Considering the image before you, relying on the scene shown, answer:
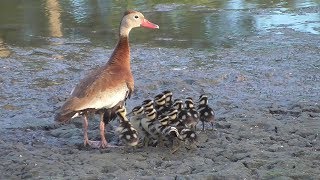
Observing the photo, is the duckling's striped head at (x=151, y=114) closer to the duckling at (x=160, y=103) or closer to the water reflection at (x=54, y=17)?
the duckling at (x=160, y=103)

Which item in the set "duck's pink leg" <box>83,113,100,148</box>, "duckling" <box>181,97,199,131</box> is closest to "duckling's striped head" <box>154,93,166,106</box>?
"duckling" <box>181,97,199,131</box>

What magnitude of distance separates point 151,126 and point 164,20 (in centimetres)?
918

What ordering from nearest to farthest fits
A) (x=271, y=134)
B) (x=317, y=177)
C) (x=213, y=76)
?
(x=317, y=177) < (x=271, y=134) < (x=213, y=76)

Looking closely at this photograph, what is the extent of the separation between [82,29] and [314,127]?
8.61 meters

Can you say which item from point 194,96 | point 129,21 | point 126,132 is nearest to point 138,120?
point 126,132

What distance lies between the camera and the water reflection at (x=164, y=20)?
44.8ft

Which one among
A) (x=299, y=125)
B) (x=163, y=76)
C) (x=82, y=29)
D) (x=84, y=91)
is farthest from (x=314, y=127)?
(x=82, y=29)

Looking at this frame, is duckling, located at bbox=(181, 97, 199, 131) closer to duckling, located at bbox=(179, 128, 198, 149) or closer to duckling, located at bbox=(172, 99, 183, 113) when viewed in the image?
duckling, located at bbox=(172, 99, 183, 113)

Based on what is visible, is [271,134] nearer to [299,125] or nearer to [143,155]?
[299,125]

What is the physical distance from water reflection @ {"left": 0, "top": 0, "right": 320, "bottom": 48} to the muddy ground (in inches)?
31.6

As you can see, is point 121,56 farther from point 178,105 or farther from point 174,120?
point 174,120

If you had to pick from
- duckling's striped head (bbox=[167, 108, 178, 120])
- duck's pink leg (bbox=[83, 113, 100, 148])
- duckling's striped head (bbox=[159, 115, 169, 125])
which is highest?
duckling's striped head (bbox=[159, 115, 169, 125])

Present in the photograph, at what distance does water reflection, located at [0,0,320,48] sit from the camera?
13641 millimetres

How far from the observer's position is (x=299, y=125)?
7.48m
